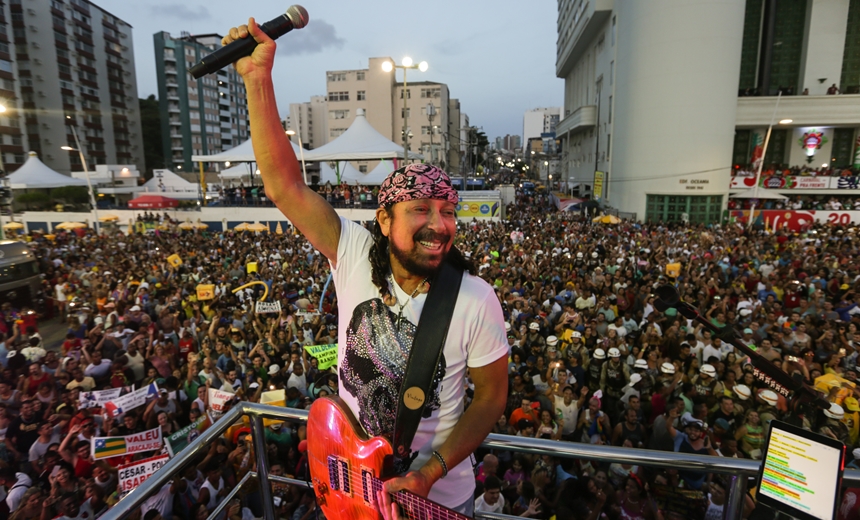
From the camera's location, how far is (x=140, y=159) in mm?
57875

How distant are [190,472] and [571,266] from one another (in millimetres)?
9900

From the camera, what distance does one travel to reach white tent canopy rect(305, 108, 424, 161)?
2522 cm

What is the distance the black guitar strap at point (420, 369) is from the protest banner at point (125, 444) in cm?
455

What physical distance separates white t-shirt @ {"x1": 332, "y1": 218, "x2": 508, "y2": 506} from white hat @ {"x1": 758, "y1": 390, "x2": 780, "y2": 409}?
4916mm

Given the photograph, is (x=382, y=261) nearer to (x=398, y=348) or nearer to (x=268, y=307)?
(x=398, y=348)

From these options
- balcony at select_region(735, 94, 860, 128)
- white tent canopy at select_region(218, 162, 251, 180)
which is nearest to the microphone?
balcony at select_region(735, 94, 860, 128)

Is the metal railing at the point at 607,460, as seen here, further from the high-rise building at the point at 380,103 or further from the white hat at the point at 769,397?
the high-rise building at the point at 380,103

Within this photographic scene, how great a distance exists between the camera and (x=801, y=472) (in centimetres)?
161

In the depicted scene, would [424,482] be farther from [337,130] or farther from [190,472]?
[337,130]

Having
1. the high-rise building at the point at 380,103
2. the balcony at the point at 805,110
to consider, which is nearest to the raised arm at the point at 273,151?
the balcony at the point at 805,110

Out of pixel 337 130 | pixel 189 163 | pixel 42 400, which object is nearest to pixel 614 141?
pixel 42 400

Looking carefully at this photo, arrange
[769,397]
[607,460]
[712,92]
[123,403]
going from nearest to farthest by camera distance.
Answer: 1. [607,460]
2. [769,397]
3. [123,403]
4. [712,92]

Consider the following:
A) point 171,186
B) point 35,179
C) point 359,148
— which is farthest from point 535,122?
point 35,179

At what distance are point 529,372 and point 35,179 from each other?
111 ft
